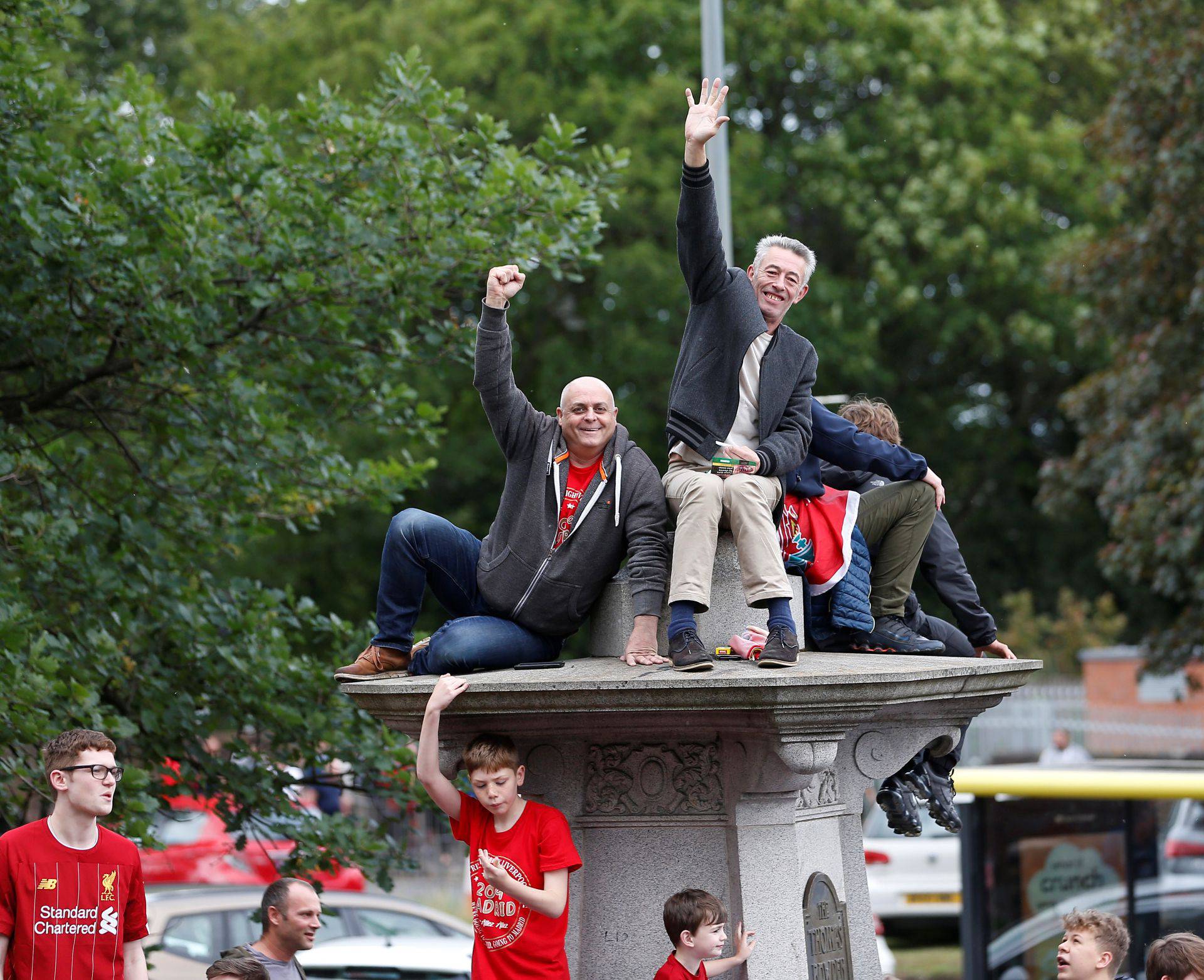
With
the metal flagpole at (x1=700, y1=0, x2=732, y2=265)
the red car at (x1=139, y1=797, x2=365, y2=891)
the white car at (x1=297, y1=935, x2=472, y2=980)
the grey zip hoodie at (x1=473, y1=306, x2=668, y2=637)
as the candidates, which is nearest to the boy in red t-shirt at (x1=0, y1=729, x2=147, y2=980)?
the grey zip hoodie at (x1=473, y1=306, x2=668, y2=637)

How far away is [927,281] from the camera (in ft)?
79.0

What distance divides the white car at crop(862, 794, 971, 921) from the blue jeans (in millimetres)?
10655

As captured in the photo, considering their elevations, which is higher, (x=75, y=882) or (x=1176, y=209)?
(x=1176, y=209)

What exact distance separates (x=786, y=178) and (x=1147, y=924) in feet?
52.8

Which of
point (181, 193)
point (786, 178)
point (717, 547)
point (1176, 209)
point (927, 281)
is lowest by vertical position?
point (717, 547)

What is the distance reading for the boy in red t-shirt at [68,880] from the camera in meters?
4.72

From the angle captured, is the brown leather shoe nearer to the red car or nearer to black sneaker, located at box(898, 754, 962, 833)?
black sneaker, located at box(898, 754, 962, 833)

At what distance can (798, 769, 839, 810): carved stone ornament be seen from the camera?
525 centimetres

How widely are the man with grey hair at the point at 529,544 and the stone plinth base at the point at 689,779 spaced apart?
0.18m

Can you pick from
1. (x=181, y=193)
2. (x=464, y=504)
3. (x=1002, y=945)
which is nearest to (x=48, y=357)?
(x=181, y=193)

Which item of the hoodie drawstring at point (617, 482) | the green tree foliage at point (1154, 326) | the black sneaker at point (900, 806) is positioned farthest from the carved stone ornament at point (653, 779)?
the green tree foliage at point (1154, 326)

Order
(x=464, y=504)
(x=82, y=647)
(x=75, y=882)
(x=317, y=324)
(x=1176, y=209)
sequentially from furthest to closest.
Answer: (x=464, y=504), (x=1176, y=209), (x=317, y=324), (x=82, y=647), (x=75, y=882)

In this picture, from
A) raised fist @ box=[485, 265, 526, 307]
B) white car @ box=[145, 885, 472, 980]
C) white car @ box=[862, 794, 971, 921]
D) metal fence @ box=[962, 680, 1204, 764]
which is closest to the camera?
raised fist @ box=[485, 265, 526, 307]

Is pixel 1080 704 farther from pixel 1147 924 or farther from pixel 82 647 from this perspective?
pixel 82 647
